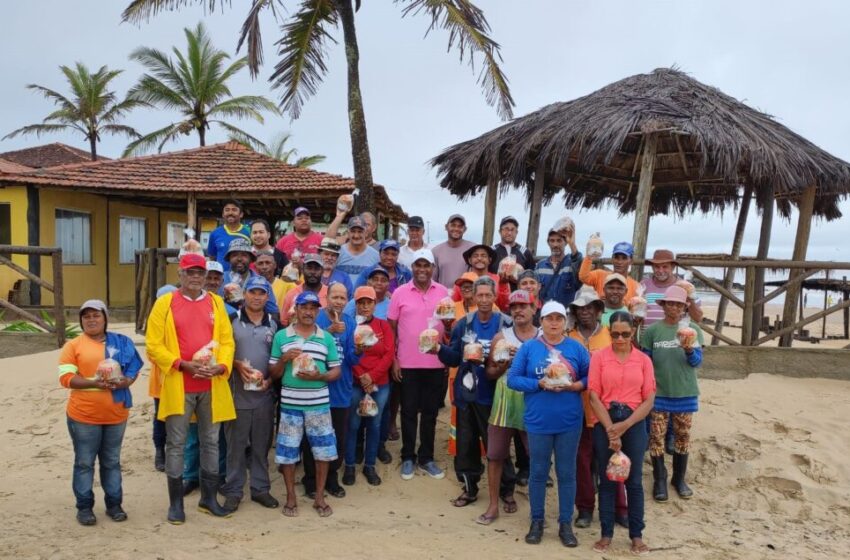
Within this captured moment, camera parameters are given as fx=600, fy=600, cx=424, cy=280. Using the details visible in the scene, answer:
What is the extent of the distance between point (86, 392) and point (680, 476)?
4453mm

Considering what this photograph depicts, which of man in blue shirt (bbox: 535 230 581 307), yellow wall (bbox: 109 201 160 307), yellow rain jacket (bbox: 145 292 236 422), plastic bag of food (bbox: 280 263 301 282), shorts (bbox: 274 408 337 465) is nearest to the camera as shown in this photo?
yellow rain jacket (bbox: 145 292 236 422)

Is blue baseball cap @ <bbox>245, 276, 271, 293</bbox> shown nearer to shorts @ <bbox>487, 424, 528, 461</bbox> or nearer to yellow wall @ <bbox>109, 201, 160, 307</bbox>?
shorts @ <bbox>487, 424, 528, 461</bbox>

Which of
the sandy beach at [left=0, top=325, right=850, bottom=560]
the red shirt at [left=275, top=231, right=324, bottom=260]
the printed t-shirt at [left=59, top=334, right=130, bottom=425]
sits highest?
the red shirt at [left=275, top=231, right=324, bottom=260]

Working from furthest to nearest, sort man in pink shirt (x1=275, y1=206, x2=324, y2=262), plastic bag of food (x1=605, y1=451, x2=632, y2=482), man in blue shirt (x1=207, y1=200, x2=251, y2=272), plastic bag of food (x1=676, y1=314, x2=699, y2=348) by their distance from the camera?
man in pink shirt (x1=275, y1=206, x2=324, y2=262)
man in blue shirt (x1=207, y1=200, x2=251, y2=272)
plastic bag of food (x1=676, y1=314, x2=699, y2=348)
plastic bag of food (x1=605, y1=451, x2=632, y2=482)

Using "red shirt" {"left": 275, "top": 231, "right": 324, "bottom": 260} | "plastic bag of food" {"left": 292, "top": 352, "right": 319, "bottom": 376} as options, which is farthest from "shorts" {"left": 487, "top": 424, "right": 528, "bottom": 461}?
"red shirt" {"left": 275, "top": 231, "right": 324, "bottom": 260}

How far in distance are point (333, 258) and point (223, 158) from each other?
10322 millimetres

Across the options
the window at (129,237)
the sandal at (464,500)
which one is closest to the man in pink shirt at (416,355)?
the sandal at (464,500)

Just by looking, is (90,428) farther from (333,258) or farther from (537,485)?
(537,485)

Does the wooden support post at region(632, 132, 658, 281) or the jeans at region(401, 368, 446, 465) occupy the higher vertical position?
the wooden support post at region(632, 132, 658, 281)

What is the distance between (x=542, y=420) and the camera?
3.74 metres

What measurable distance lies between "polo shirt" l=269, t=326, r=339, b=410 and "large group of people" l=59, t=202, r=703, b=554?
0.04 feet

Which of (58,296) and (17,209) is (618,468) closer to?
(58,296)

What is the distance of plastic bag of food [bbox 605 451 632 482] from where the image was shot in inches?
142

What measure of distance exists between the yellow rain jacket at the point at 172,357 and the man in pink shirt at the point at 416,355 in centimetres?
138
